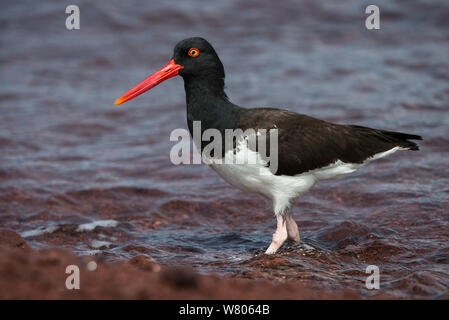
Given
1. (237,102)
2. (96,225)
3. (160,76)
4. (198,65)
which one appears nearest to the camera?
(198,65)

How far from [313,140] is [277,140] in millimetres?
426

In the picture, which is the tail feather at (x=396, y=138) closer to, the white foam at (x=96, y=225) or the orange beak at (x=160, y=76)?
the orange beak at (x=160, y=76)

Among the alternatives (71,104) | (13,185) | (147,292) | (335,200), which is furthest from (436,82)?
(147,292)

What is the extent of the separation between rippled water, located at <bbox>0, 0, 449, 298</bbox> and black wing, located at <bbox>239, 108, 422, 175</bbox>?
911mm

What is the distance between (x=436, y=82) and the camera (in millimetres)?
10781

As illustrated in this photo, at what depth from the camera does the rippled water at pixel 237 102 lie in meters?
5.93

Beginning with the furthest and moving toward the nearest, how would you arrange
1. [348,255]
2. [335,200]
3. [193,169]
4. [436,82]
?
[436,82] < [193,169] < [335,200] < [348,255]

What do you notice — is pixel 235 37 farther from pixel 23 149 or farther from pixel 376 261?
pixel 376 261

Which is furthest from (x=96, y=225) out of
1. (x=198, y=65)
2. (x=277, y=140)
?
(x=277, y=140)

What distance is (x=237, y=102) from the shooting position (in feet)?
34.5

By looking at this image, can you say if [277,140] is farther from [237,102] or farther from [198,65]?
[237,102]

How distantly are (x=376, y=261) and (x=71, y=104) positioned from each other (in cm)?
718

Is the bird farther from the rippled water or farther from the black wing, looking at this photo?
the rippled water

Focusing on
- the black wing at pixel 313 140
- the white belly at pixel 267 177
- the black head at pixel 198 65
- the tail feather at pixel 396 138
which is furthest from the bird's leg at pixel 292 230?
the black head at pixel 198 65
